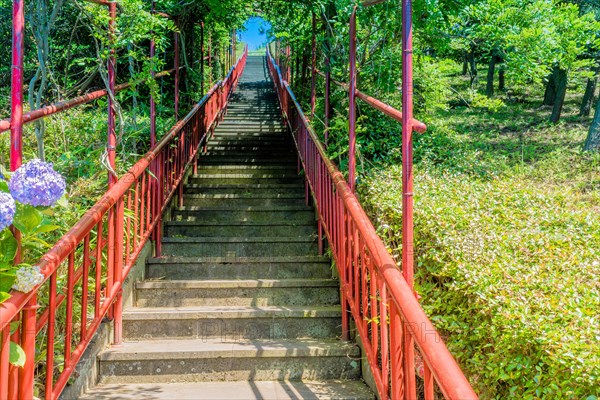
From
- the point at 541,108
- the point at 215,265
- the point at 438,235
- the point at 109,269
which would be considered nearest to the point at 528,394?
the point at 438,235

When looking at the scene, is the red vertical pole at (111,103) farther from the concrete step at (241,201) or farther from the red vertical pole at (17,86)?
the concrete step at (241,201)

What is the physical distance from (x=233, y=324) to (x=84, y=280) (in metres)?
1.26

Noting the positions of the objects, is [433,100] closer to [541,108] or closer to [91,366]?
[91,366]

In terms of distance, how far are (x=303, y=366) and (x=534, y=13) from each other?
206 inches

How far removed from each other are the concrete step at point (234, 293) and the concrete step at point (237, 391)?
0.77 m

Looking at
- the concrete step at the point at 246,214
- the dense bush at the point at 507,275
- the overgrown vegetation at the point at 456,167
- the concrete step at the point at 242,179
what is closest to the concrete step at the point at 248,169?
the concrete step at the point at 242,179

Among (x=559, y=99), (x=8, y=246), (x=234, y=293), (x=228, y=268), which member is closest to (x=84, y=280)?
(x=8, y=246)

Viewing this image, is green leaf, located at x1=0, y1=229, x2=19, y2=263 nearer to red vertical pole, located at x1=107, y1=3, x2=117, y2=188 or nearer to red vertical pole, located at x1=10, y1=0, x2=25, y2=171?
red vertical pole, located at x1=10, y1=0, x2=25, y2=171

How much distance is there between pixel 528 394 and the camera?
2.12 meters

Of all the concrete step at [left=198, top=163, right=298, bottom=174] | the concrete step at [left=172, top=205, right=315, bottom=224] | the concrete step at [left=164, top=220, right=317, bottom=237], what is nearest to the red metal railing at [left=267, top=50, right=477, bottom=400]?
the concrete step at [left=164, top=220, right=317, bottom=237]

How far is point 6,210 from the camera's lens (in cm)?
166

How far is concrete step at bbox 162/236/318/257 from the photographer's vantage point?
15.0ft

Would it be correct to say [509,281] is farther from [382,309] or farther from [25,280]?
[25,280]

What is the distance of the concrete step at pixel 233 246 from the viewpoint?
15.0 ft
